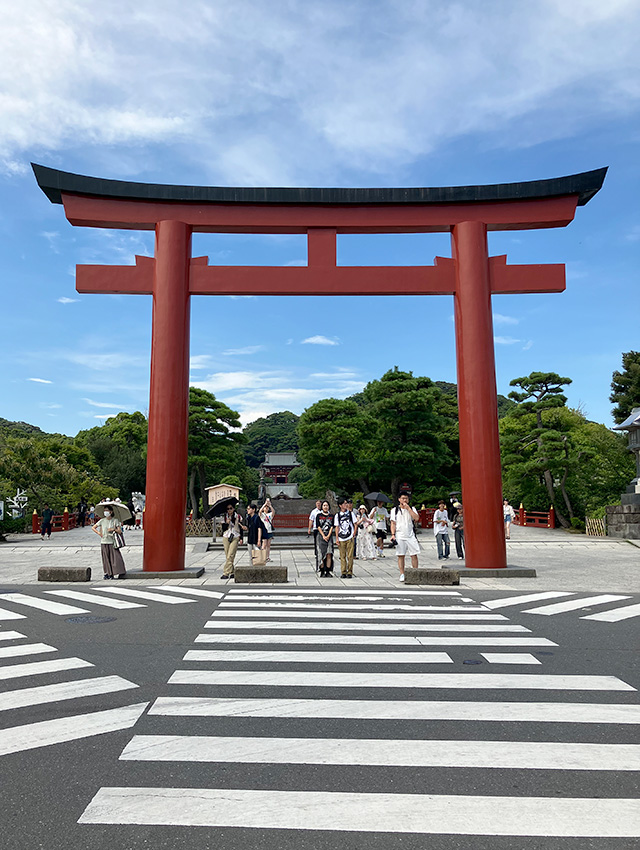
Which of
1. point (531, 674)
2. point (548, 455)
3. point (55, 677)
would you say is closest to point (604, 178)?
point (531, 674)

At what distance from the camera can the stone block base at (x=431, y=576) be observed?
37.6 feet

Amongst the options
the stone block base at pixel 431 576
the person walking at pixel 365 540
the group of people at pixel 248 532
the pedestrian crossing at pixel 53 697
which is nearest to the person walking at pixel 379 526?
the person walking at pixel 365 540

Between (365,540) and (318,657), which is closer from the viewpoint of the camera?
(318,657)

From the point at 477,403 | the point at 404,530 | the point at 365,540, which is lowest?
the point at 365,540

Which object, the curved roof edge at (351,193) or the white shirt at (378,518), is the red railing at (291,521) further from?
the curved roof edge at (351,193)

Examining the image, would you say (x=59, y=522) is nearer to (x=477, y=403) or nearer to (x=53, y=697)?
(x=477, y=403)

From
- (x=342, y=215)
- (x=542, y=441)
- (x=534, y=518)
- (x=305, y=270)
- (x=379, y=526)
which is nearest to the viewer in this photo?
(x=305, y=270)

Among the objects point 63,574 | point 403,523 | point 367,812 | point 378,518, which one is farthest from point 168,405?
point 367,812

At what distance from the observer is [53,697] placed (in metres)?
4.79

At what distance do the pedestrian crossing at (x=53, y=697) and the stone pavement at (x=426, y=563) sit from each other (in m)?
5.82

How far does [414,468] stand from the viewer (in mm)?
34719

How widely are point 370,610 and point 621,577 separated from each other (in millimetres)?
7017

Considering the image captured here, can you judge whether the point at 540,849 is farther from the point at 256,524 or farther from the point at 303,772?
the point at 256,524

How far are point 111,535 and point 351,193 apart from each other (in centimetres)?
876
